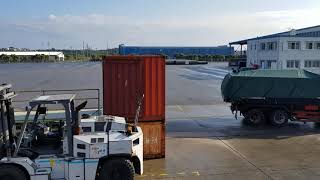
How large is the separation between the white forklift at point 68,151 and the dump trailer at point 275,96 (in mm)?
10341

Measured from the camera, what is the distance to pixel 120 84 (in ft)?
40.4

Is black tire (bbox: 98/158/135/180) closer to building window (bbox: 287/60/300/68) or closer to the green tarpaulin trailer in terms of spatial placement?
the green tarpaulin trailer

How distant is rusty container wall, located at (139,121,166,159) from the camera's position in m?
12.5

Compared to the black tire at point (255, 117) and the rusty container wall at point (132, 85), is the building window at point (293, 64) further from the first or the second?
the rusty container wall at point (132, 85)

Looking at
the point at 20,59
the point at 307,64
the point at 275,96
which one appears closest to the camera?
the point at 275,96

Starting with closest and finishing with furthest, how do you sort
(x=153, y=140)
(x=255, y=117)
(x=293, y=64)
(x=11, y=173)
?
1. (x=11, y=173)
2. (x=153, y=140)
3. (x=255, y=117)
4. (x=293, y=64)

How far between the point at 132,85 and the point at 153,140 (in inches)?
70.1

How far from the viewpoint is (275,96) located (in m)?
18.6

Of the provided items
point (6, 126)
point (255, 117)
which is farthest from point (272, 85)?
point (6, 126)

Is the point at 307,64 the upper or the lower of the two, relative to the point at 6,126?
upper

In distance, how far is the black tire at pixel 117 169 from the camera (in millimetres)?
9195

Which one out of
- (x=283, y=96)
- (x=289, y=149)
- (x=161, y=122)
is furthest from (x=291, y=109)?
(x=161, y=122)

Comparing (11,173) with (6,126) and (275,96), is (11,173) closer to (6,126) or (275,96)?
(6,126)

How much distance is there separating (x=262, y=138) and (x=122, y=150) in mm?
8059
